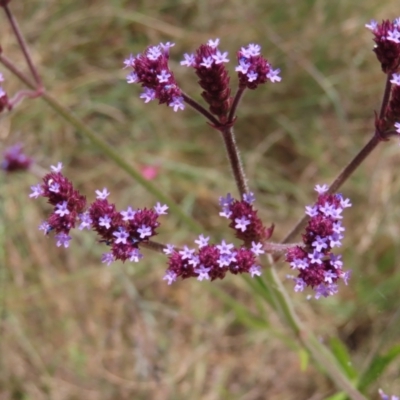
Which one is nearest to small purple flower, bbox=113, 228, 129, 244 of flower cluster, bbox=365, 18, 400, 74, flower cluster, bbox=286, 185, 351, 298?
flower cluster, bbox=286, 185, 351, 298

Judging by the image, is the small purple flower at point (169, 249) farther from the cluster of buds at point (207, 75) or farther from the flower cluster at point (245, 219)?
the cluster of buds at point (207, 75)

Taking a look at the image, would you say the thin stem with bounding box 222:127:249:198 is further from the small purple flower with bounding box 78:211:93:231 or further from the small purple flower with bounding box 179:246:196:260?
the small purple flower with bounding box 78:211:93:231

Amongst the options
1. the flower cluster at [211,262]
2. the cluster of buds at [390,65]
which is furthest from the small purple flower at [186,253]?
the cluster of buds at [390,65]

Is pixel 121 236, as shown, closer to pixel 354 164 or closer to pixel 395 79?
pixel 354 164

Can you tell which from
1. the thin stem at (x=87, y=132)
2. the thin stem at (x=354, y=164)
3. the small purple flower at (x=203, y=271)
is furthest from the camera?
the thin stem at (x=87, y=132)

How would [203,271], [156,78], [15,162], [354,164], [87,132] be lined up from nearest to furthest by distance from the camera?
1. [203,271]
2. [156,78]
3. [354,164]
4. [87,132]
5. [15,162]

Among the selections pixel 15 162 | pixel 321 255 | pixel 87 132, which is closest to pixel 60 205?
pixel 87 132

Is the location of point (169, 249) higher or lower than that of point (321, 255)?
higher

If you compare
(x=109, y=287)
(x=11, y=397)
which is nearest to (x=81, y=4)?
(x=109, y=287)
